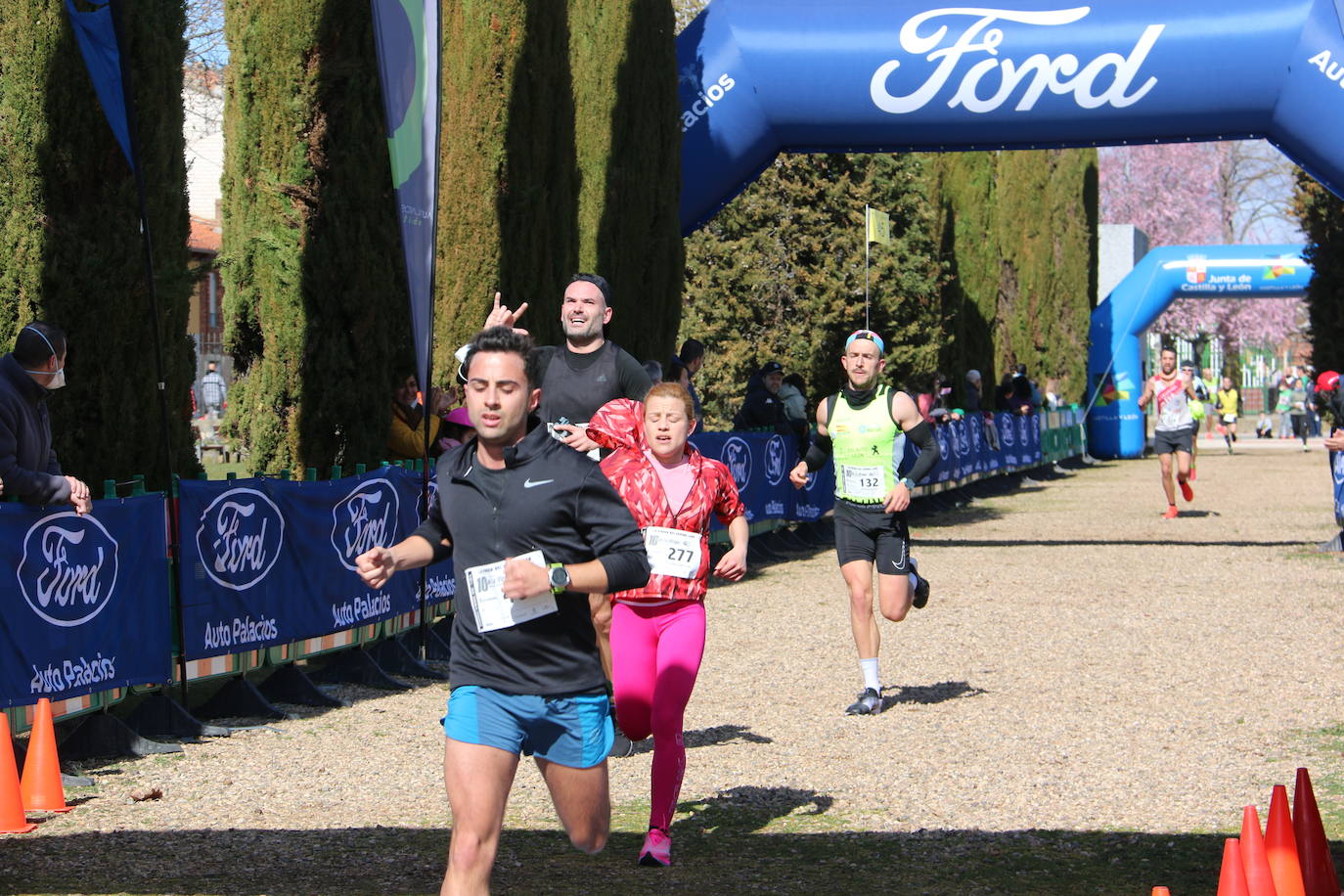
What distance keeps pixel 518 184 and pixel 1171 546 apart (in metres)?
8.59

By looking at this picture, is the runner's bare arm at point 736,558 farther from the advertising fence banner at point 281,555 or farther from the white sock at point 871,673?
the advertising fence banner at point 281,555

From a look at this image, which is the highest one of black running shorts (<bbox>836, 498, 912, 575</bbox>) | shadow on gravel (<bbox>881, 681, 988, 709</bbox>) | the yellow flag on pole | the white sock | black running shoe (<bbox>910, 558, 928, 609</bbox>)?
the yellow flag on pole

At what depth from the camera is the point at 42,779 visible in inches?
285

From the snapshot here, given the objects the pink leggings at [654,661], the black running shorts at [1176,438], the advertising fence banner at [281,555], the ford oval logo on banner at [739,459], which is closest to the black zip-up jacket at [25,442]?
the advertising fence banner at [281,555]

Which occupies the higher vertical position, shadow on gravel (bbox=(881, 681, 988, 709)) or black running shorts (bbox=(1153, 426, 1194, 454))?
black running shorts (bbox=(1153, 426, 1194, 454))

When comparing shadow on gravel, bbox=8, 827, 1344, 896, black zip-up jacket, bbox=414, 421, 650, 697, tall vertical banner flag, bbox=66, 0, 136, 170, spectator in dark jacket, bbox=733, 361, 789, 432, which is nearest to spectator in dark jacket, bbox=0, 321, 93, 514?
tall vertical banner flag, bbox=66, 0, 136, 170

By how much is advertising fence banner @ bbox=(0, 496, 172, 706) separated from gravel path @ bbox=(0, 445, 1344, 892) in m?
0.49

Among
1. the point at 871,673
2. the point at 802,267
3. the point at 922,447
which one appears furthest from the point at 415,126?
the point at 802,267

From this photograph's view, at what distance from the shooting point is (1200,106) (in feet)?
54.9

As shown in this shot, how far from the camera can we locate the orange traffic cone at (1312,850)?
552 centimetres

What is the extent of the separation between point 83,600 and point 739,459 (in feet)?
33.2

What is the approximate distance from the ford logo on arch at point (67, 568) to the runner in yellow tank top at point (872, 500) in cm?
351

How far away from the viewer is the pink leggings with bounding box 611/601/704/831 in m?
Answer: 6.49

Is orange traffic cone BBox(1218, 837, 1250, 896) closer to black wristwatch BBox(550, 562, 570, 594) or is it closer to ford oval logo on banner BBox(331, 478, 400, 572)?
black wristwatch BBox(550, 562, 570, 594)
